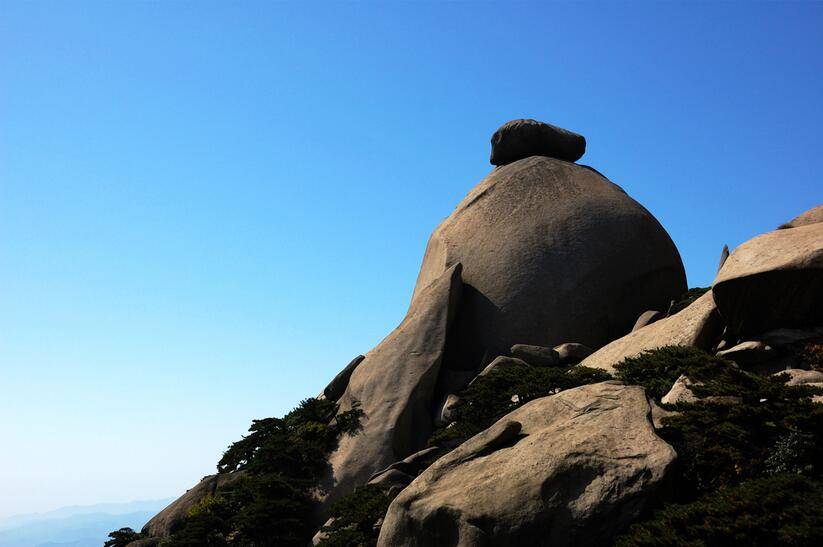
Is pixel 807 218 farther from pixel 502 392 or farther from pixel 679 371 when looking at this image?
pixel 502 392

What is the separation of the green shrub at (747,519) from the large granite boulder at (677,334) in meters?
5.95

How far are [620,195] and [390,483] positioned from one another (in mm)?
12309

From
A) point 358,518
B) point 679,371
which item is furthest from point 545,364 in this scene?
point 358,518

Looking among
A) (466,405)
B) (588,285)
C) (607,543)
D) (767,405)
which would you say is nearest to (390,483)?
(466,405)

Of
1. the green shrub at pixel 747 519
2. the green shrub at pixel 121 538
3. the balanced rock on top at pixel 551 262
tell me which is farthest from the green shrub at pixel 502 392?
the green shrub at pixel 121 538

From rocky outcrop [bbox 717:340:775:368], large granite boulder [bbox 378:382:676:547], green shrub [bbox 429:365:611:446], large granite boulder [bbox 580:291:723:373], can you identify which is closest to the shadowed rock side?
green shrub [bbox 429:365:611:446]

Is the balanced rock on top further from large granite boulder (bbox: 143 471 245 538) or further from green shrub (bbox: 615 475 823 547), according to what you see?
green shrub (bbox: 615 475 823 547)

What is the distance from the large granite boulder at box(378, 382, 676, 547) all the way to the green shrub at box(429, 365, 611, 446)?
245 centimetres

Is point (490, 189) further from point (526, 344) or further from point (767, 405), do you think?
point (767, 405)

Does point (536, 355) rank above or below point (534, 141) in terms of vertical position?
below

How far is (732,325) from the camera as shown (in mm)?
14547

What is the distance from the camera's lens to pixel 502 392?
15156 millimetres

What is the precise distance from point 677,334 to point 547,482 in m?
6.86

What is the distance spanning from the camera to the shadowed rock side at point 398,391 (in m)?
17.1
